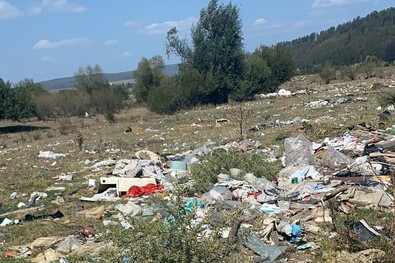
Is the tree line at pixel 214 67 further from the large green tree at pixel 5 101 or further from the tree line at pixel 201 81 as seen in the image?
the large green tree at pixel 5 101

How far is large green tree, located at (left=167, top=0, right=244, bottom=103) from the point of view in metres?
33.1

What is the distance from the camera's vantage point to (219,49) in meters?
33.2

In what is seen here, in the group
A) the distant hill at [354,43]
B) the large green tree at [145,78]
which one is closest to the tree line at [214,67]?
the large green tree at [145,78]

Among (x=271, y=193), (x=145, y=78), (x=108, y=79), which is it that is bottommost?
(x=271, y=193)

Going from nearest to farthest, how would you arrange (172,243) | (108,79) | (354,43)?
(172,243) < (108,79) < (354,43)

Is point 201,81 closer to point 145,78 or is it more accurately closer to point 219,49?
point 219,49

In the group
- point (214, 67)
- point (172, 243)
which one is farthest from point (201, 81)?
point (172, 243)

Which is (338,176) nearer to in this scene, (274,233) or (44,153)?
(274,233)

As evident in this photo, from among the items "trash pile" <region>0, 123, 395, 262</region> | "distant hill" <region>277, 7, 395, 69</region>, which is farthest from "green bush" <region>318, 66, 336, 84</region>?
"trash pile" <region>0, 123, 395, 262</region>

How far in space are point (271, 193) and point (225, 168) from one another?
4.59ft

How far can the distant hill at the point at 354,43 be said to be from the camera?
92.9m

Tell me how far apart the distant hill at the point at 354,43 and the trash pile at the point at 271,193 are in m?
65.8

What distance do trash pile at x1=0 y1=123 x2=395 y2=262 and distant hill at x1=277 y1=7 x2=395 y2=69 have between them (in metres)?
65.8

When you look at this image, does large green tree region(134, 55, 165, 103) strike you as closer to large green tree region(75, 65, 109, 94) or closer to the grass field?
large green tree region(75, 65, 109, 94)
